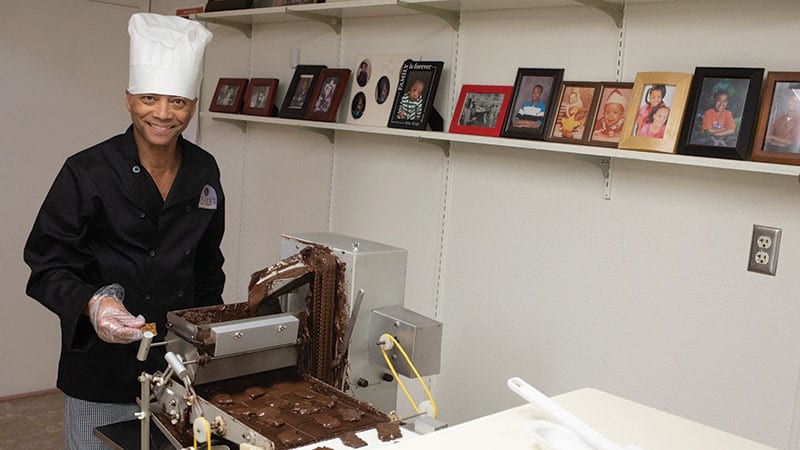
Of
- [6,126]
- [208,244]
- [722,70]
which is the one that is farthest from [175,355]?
[6,126]

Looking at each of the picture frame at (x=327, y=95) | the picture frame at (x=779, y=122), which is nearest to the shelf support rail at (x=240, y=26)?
the picture frame at (x=327, y=95)

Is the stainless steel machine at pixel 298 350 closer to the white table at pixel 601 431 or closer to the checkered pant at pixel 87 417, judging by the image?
the checkered pant at pixel 87 417

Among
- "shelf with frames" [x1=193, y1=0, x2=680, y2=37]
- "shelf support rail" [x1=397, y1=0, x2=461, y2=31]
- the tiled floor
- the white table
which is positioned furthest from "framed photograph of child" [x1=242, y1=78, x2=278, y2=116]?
the white table

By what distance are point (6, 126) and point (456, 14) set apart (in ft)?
7.85

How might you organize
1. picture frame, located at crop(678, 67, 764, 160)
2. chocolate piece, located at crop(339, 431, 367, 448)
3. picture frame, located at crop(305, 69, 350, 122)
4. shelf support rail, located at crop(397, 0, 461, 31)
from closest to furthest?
chocolate piece, located at crop(339, 431, 367, 448) < picture frame, located at crop(678, 67, 764, 160) < shelf support rail, located at crop(397, 0, 461, 31) < picture frame, located at crop(305, 69, 350, 122)

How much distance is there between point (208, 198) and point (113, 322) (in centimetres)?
51

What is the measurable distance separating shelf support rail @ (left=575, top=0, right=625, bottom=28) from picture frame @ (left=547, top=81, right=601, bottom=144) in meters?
0.18

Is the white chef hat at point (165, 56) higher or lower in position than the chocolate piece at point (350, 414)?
higher

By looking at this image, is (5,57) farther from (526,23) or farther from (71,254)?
(526,23)

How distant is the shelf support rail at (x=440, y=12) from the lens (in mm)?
2500

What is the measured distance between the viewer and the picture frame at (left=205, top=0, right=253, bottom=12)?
3348 mm

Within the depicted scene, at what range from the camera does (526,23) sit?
7.77 ft

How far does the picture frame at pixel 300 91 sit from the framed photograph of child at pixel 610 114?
1.32 metres

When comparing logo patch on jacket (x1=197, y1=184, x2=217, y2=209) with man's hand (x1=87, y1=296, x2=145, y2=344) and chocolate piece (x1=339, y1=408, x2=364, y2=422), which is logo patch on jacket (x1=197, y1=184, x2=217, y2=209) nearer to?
man's hand (x1=87, y1=296, x2=145, y2=344)
